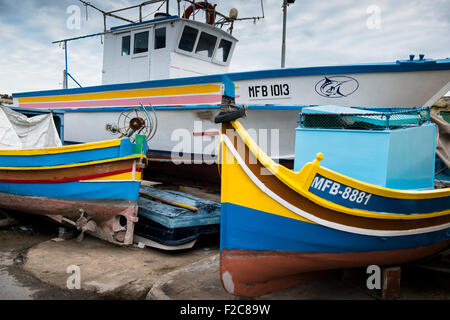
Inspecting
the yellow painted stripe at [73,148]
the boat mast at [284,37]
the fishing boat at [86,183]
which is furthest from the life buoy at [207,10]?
the yellow painted stripe at [73,148]

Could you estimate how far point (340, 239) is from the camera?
9.82ft

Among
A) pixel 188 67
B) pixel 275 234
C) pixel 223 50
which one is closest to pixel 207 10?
pixel 223 50

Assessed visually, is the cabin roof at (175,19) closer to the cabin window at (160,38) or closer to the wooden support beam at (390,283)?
the cabin window at (160,38)

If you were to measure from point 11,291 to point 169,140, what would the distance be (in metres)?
4.65

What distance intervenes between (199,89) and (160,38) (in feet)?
9.49

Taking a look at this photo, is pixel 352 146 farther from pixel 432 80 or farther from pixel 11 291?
pixel 11 291

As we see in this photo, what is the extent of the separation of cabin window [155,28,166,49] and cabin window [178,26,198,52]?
454 mm

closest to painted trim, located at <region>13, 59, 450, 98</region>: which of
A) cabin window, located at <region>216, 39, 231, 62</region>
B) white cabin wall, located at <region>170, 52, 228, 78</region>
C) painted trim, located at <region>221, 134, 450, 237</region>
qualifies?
white cabin wall, located at <region>170, 52, 228, 78</region>

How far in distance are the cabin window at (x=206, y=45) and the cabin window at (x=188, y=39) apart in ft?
0.69

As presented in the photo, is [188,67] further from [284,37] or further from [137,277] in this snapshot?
[137,277]

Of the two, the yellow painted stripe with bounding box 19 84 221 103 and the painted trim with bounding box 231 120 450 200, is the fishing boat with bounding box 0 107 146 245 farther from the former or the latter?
the painted trim with bounding box 231 120 450 200

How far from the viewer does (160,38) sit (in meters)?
9.12

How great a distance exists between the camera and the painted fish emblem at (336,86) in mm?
5810
